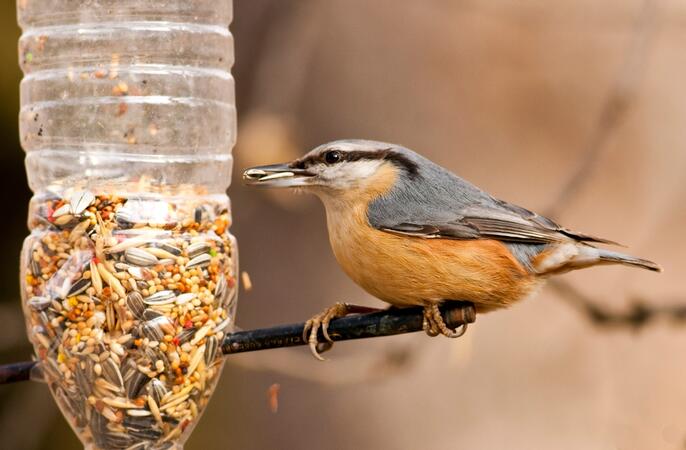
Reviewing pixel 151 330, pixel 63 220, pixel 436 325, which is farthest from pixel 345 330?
pixel 63 220

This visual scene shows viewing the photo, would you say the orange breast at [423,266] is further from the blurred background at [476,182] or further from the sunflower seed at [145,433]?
the blurred background at [476,182]

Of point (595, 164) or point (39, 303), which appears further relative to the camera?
point (595, 164)

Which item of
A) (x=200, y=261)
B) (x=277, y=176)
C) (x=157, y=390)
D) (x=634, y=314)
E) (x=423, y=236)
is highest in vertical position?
(x=277, y=176)

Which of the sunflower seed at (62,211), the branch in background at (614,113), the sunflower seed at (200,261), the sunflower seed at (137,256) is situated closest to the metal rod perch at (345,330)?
the sunflower seed at (200,261)

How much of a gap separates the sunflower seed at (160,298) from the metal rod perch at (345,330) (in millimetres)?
228

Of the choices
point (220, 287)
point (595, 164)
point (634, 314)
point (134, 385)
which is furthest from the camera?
point (595, 164)

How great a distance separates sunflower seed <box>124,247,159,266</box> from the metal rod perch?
359 mm

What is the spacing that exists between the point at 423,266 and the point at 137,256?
0.89 meters

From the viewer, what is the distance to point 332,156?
339 centimetres

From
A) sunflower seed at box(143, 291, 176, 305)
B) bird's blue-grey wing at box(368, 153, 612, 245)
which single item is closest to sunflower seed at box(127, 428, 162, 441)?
sunflower seed at box(143, 291, 176, 305)

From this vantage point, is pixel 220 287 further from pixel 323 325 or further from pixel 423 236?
pixel 423 236

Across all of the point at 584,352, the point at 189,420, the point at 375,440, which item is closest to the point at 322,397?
the point at 375,440

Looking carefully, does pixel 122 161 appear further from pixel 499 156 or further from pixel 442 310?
pixel 499 156

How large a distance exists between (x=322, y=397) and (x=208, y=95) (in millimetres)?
2741
